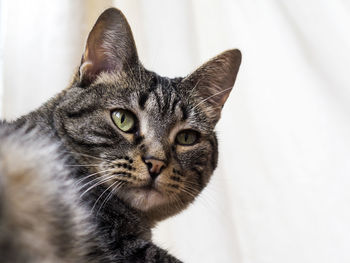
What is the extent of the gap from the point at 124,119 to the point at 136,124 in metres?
0.03

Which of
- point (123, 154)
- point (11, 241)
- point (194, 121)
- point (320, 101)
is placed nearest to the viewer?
point (11, 241)

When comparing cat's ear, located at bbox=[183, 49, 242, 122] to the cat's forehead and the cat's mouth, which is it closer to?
the cat's forehead

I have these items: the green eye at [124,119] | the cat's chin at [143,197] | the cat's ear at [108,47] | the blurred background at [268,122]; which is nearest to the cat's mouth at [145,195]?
the cat's chin at [143,197]

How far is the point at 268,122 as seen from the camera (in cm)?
148

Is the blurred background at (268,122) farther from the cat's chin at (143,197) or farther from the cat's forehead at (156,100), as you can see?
the cat's chin at (143,197)

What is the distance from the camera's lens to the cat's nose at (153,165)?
0.85 meters

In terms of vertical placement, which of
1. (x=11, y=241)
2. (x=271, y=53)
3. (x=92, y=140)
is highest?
(x=271, y=53)

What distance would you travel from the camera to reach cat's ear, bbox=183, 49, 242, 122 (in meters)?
1.10

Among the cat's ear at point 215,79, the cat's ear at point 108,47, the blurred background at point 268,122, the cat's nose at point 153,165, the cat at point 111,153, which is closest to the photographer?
the cat at point 111,153

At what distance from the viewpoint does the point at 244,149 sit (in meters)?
1.51

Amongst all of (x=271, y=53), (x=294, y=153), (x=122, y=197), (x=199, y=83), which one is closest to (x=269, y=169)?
(x=294, y=153)

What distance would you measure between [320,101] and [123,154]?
2.71 ft

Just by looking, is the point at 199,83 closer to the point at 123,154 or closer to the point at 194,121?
the point at 194,121

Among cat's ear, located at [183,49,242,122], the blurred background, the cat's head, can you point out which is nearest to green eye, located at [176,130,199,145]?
the cat's head
